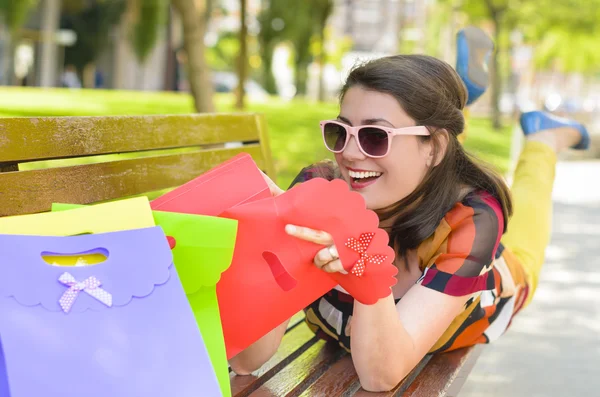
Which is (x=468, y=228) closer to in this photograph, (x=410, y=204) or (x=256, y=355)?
(x=410, y=204)

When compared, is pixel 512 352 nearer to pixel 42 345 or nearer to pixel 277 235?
pixel 277 235

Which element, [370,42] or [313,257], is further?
[370,42]

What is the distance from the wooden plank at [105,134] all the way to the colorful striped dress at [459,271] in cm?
59

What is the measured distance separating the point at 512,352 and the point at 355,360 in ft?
8.58

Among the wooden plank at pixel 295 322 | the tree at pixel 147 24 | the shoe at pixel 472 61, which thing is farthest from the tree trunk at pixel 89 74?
the wooden plank at pixel 295 322

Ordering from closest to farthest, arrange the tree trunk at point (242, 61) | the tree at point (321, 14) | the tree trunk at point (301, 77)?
the tree trunk at point (242, 61)
the tree at point (321, 14)
the tree trunk at point (301, 77)

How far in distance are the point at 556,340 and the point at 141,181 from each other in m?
2.99

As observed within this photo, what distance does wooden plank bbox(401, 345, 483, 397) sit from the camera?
7.72ft

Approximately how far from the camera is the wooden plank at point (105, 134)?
2172 millimetres

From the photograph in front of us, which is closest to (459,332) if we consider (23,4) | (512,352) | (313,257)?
(313,257)

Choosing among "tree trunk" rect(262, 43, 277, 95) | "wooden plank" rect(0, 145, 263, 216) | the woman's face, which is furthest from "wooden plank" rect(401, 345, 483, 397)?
"tree trunk" rect(262, 43, 277, 95)

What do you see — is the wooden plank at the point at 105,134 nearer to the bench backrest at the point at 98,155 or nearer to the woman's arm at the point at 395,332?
the bench backrest at the point at 98,155

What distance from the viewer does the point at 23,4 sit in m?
23.1

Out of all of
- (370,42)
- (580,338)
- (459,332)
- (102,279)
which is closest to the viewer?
(102,279)
